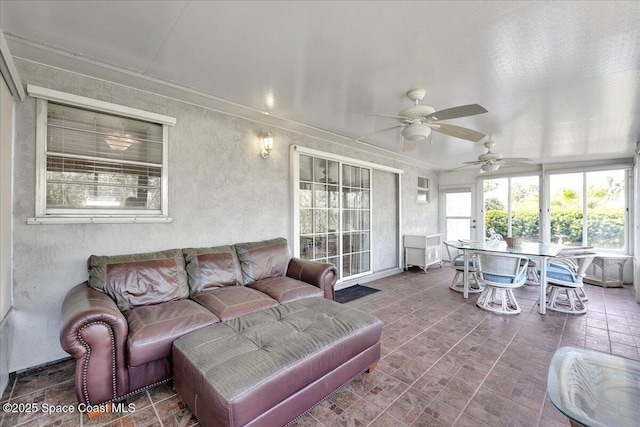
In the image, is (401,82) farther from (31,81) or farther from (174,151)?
(31,81)

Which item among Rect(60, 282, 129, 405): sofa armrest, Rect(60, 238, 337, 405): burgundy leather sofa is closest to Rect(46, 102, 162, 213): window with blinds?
Rect(60, 238, 337, 405): burgundy leather sofa

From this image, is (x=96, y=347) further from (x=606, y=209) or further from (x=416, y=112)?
(x=606, y=209)

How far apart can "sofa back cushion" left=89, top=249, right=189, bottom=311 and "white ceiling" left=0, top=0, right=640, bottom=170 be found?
1.62 meters

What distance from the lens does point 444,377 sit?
7.18ft

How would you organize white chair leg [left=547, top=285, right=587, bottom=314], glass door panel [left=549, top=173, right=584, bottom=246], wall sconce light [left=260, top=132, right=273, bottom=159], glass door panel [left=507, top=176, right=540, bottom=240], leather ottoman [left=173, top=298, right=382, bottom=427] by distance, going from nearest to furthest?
leather ottoman [left=173, top=298, right=382, bottom=427], wall sconce light [left=260, top=132, right=273, bottom=159], white chair leg [left=547, top=285, right=587, bottom=314], glass door panel [left=549, top=173, right=584, bottom=246], glass door panel [left=507, top=176, right=540, bottom=240]

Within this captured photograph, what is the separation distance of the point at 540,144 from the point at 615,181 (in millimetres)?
2507

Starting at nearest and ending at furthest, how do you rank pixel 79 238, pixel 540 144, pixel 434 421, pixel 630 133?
pixel 434 421
pixel 79 238
pixel 630 133
pixel 540 144

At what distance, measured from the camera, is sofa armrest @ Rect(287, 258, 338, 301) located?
10.0 feet

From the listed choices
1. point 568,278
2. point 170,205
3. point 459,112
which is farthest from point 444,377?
point 170,205

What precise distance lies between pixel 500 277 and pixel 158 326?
13.0 feet

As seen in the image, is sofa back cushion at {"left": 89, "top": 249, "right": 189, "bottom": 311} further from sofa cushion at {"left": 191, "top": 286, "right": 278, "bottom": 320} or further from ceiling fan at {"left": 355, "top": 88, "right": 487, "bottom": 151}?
ceiling fan at {"left": 355, "top": 88, "right": 487, "bottom": 151}

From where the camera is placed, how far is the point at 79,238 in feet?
7.73

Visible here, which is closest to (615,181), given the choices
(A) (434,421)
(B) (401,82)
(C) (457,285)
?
(C) (457,285)

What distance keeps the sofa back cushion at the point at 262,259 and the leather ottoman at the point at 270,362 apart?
0.87m
